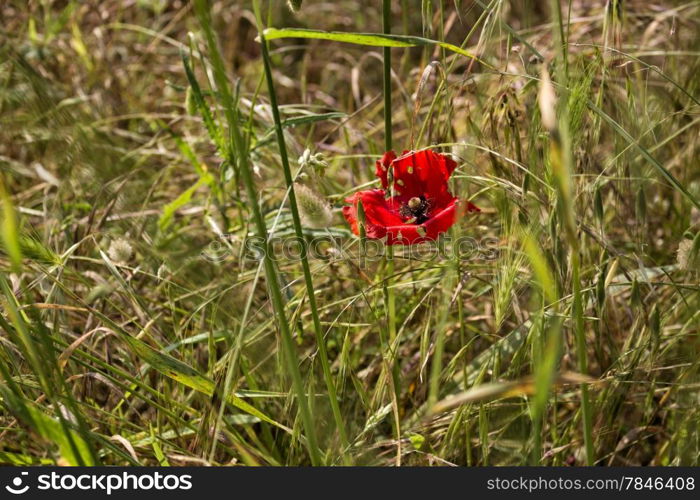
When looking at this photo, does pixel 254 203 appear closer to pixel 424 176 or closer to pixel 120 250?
pixel 424 176

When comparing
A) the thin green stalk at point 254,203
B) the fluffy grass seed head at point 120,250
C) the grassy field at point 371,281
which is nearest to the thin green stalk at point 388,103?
the grassy field at point 371,281

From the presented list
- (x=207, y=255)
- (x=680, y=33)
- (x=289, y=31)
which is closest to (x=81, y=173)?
(x=207, y=255)

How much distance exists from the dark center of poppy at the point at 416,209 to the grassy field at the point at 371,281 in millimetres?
48

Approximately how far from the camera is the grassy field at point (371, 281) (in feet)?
2.64

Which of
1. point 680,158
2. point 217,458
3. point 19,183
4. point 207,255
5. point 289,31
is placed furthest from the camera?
point 19,183

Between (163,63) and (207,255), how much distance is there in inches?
38.1

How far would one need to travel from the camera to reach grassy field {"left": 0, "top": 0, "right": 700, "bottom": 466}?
0.80 meters

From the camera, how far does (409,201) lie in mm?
1034

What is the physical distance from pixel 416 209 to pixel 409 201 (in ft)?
0.05

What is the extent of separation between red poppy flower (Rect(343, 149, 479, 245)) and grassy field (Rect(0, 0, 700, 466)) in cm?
3

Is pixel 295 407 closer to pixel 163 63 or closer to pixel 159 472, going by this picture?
pixel 159 472

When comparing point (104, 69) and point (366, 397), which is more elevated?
point (104, 69)

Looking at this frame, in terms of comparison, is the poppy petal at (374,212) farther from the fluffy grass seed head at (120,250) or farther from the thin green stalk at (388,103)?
the fluffy grass seed head at (120,250)

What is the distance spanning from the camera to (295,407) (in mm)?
1014
